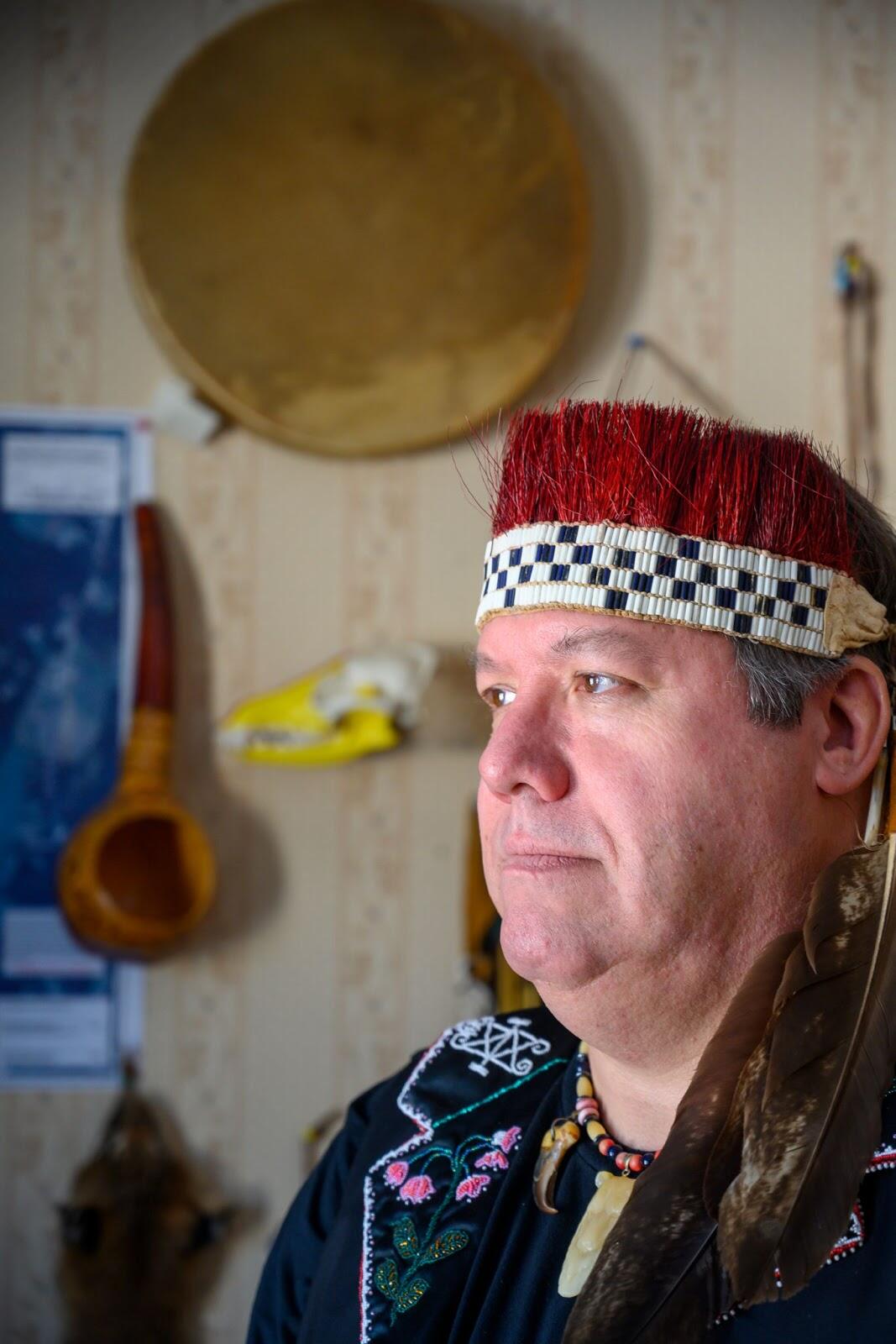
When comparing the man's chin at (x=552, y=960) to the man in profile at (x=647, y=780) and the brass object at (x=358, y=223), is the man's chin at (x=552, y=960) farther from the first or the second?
the brass object at (x=358, y=223)

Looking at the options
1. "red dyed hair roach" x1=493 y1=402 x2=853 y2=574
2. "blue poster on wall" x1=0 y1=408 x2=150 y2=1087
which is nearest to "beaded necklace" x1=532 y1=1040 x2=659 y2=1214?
"red dyed hair roach" x1=493 y1=402 x2=853 y2=574

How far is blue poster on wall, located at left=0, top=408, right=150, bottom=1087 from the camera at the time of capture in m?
2.03

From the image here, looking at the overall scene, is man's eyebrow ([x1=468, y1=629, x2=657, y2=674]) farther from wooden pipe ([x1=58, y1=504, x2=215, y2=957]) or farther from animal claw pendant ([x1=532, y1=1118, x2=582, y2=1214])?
wooden pipe ([x1=58, y1=504, x2=215, y2=957])

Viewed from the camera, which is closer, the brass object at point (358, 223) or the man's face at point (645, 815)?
the man's face at point (645, 815)

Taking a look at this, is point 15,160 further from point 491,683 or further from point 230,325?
point 491,683

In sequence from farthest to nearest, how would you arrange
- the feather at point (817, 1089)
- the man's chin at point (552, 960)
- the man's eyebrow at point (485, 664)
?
the man's eyebrow at point (485, 664), the man's chin at point (552, 960), the feather at point (817, 1089)

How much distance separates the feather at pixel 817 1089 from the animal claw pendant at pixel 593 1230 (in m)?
0.17

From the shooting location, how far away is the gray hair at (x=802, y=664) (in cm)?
86

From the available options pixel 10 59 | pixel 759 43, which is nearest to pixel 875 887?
pixel 759 43

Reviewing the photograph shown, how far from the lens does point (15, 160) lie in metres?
2.08

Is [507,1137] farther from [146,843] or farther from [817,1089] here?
[146,843]

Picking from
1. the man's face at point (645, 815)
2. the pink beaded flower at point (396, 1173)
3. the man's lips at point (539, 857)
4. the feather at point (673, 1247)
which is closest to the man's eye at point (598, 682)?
the man's face at point (645, 815)

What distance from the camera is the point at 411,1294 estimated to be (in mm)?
932

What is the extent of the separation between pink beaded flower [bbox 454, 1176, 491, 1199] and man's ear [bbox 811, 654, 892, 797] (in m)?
0.42
